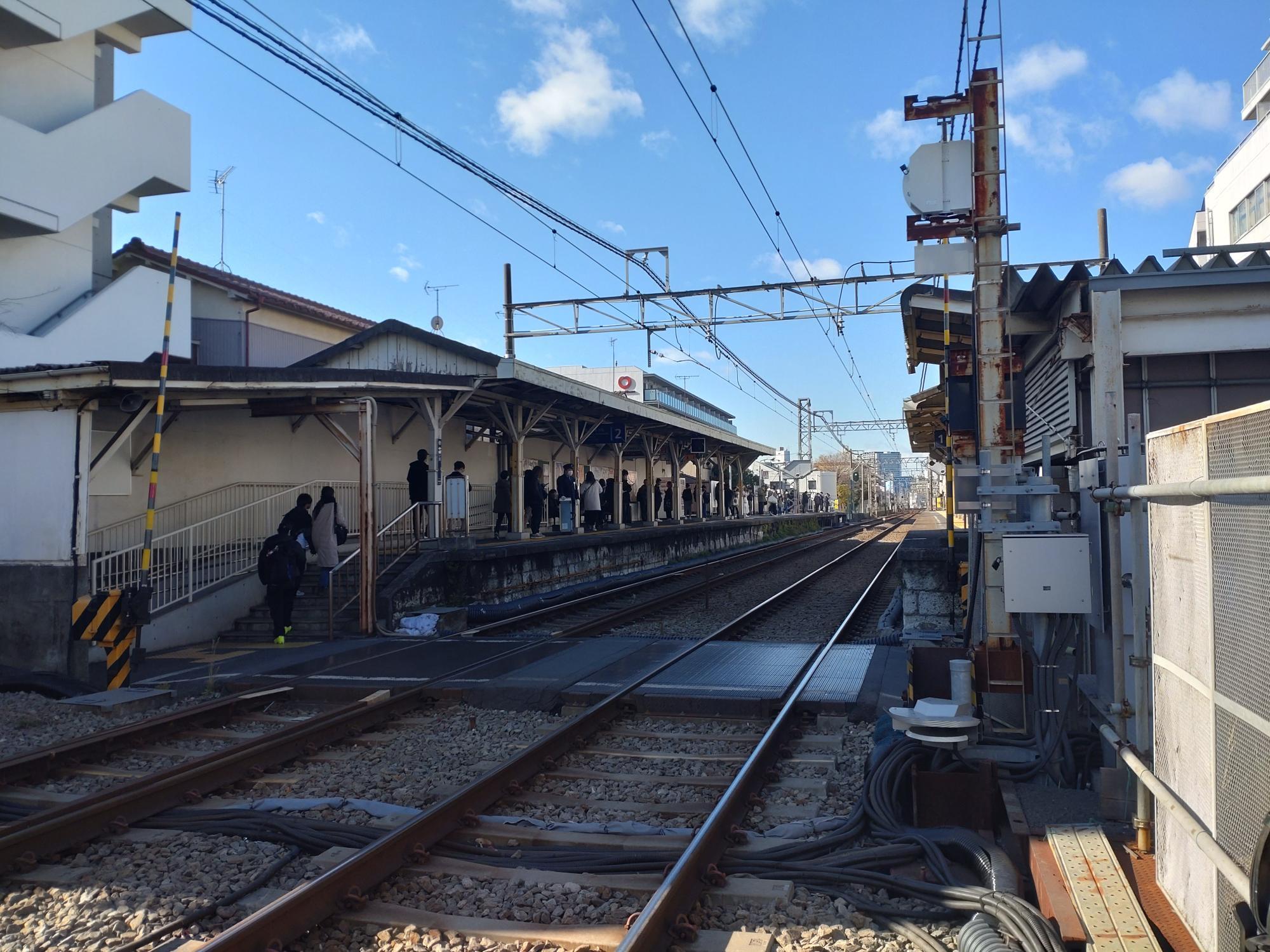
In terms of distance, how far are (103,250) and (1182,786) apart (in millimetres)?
19448

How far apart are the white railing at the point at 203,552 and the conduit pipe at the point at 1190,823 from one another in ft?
33.9

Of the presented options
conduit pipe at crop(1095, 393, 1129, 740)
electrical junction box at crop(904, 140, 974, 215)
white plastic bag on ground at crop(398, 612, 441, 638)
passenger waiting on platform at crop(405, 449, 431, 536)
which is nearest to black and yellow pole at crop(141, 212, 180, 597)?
white plastic bag on ground at crop(398, 612, 441, 638)

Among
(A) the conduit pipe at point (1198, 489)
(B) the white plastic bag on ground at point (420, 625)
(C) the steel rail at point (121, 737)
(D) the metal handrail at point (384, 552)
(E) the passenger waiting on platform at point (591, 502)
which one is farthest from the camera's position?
(E) the passenger waiting on platform at point (591, 502)

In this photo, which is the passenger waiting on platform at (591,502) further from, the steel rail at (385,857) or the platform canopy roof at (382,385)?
the steel rail at (385,857)

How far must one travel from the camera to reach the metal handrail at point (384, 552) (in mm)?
12421

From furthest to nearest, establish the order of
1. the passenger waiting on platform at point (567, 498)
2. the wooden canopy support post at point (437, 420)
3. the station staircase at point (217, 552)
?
the passenger waiting on platform at point (567, 498) → the wooden canopy support post at point (437, 420) → the station staircase at point (217, 552)

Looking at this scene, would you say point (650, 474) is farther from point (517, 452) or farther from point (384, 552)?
point (384, 552)

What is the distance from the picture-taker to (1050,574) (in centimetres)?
514

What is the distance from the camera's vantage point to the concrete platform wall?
14203 mm

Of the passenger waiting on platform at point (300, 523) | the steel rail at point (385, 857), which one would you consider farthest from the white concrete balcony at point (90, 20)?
the steel rail at point (385, 857)

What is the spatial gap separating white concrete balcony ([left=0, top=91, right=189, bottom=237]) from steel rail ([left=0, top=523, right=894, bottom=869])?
11956mm

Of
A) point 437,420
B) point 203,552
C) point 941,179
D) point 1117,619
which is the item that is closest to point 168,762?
point 1117,619

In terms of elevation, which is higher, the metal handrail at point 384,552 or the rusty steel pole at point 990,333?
the rusty steel pole at point 990,333

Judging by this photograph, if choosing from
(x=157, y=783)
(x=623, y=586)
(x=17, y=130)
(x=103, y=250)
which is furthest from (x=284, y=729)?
(x=103, y=250)
